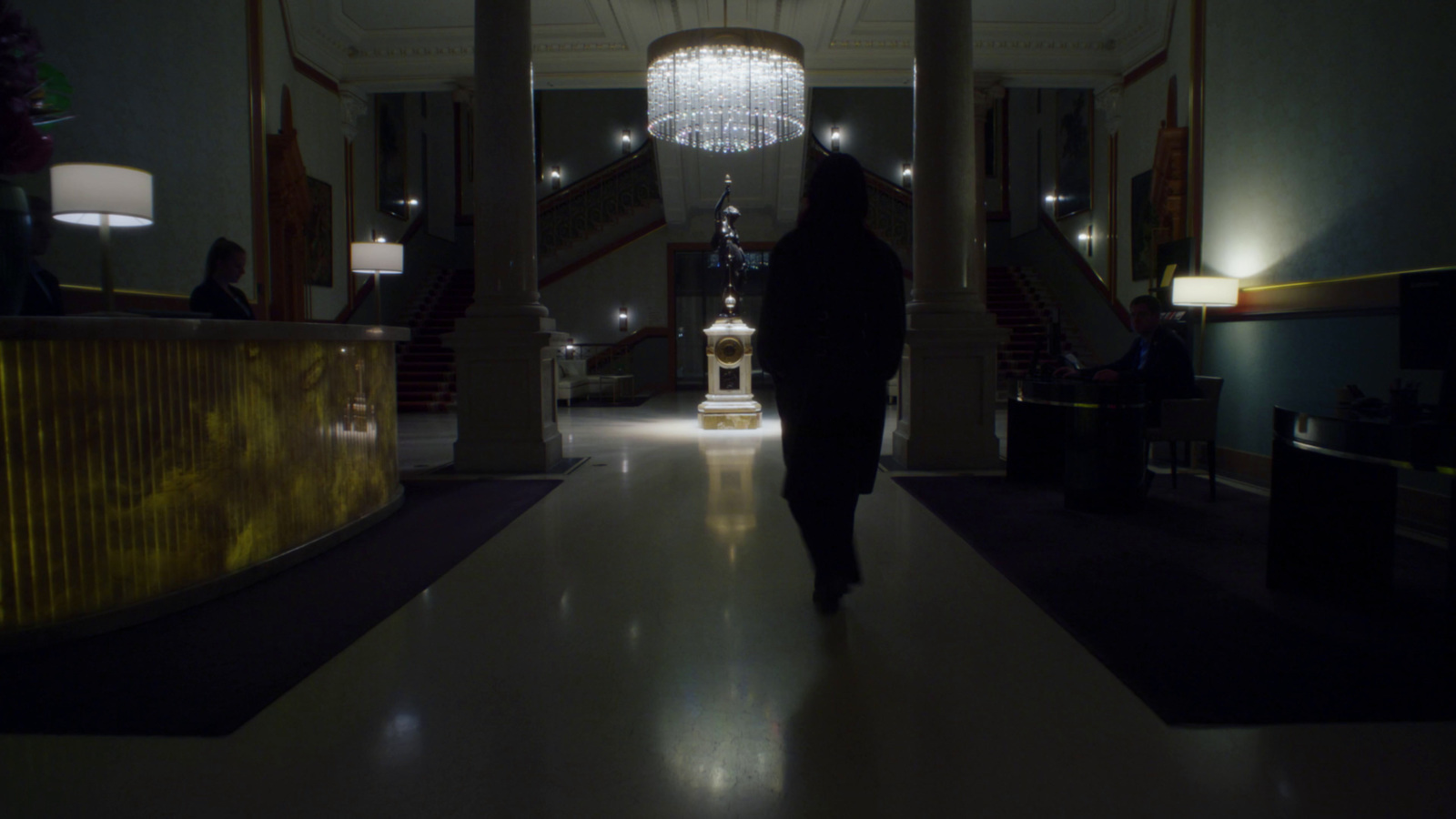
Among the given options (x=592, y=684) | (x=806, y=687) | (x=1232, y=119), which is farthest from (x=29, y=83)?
(x=1232, y=119)

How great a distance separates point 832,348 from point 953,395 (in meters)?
3.60

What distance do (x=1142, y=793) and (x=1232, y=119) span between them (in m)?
6.08

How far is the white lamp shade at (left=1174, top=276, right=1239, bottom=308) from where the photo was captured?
567 cm

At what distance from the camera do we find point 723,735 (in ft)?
6.49

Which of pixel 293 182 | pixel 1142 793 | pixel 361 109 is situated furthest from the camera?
pixel 361 109

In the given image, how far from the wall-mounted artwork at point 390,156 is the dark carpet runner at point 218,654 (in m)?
11.7

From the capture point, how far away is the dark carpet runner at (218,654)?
2.09 m

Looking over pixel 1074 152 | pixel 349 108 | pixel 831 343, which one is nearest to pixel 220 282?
pixel 831 343

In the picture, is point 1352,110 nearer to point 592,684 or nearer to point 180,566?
point 592,684

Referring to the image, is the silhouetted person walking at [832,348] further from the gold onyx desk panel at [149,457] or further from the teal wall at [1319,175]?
the teal wall at [1319,175]

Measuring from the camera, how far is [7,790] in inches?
68.9

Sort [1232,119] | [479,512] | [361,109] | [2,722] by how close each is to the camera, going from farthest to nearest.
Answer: [361,109]
[1232,119]
[479,512]
[2,722]

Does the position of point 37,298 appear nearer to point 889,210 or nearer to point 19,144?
point 19,144

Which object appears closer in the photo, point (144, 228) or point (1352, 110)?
point (1352, 110)
